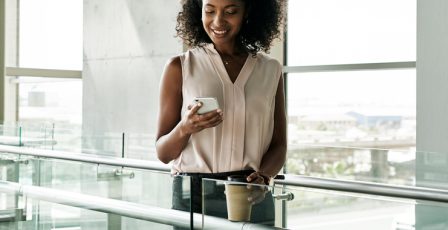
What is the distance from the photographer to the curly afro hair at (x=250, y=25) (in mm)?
2459

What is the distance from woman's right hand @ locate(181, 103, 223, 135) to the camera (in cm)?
210

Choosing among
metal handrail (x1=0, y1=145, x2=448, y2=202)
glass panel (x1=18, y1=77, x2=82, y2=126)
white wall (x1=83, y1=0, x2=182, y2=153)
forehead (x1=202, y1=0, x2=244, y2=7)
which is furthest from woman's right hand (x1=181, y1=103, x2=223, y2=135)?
glass panel (x1=18, y1=77, x2=82, y2=126)

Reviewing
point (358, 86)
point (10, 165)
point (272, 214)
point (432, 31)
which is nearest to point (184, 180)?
point (272, 214)

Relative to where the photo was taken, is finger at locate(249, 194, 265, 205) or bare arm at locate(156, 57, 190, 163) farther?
bare arm at locate(156, 57, 190, 163)

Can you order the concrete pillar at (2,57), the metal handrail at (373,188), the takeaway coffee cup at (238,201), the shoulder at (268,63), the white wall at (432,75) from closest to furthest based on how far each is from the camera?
the takeaway coffee cup at (238,201) → the shoulder at (268,63) → the metal handrail at (373,188) → the white wall at (432,75) → the concrete pillar at (2,57)

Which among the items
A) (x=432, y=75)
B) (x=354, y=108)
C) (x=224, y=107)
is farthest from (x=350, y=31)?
(x=224, y=107)

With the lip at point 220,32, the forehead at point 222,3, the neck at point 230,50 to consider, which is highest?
the forehead at point 222,3

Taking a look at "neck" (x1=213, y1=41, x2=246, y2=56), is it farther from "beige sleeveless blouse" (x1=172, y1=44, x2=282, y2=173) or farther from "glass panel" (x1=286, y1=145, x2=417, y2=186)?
"glass panel" (x1=286, y1=145, x2=417, y2=186)

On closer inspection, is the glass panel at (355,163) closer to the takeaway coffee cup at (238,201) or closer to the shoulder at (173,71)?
the shoulder at (173,71)

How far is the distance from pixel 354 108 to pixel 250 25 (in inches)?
185

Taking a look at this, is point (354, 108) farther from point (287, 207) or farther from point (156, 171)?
point (287, 207)

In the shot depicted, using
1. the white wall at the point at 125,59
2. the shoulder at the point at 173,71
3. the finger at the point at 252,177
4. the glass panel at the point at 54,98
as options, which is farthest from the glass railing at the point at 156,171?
the glass panel at the point at 54,98

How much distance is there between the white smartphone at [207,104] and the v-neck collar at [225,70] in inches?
7.4

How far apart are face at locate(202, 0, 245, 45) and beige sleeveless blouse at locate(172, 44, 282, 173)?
0.07 metres
